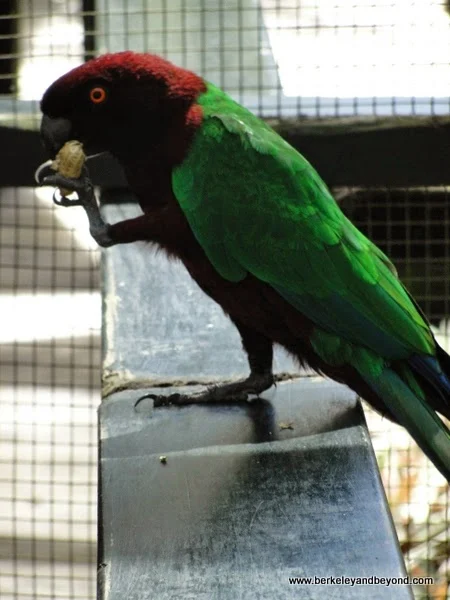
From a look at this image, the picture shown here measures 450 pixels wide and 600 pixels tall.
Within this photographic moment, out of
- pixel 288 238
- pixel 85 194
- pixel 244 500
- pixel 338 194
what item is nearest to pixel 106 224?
pixel 85 194

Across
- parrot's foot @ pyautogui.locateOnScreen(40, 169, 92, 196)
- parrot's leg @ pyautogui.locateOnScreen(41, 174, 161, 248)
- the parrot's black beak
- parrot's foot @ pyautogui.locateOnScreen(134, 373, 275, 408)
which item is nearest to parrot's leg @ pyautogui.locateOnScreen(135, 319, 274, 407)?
parrot's foot @ pyautogui.locateOnScreen(134, 373, 275, 408)

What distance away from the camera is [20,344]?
4.99 meters

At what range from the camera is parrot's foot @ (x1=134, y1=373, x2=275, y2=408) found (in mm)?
2000

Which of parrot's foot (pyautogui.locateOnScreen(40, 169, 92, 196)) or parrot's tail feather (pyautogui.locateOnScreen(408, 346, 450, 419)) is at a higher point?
parrot's foot (pyautogui.locateOnScreen(40, 169, 92, 196))

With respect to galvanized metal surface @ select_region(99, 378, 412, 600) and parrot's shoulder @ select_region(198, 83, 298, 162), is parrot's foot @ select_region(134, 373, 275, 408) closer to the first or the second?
galvanized metal surface @ select_region(99, 378, 412, 600)

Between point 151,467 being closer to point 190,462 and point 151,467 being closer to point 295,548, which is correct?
point 190,462

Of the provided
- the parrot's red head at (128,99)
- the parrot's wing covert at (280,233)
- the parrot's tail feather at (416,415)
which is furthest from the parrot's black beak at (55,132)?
the parrot's tail feather at (416,415)

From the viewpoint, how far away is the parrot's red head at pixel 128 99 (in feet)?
6.85

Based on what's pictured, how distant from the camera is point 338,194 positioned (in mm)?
A: 2992

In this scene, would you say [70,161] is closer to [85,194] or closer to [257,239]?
[85,194]

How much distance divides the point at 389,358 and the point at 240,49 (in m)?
1.29

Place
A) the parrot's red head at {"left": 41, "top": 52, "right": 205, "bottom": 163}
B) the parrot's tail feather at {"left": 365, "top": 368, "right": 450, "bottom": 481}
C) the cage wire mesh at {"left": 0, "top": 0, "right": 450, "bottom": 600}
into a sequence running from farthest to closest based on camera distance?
the cage wire mesh at {"left": 0, "top": 0, "right": 450, "bottom": 600} → the parrot's red head at {"left": 41, "top": 52, "right": 205, "bottom": 163} → the parrot's tail feather at {"left": 365, "top": 368, "right": 450, "bottom": 481}

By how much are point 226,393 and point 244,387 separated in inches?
1.4

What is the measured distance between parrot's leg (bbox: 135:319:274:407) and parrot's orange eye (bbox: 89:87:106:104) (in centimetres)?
51
